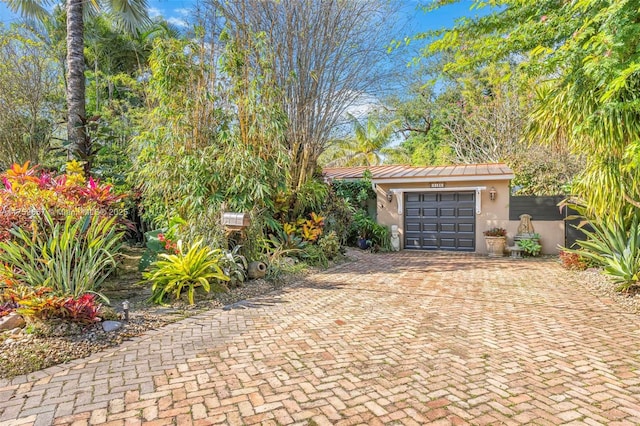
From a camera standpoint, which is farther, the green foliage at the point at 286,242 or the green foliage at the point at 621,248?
the green foliage at the point at 286,242

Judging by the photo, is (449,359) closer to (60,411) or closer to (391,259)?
(60,411)

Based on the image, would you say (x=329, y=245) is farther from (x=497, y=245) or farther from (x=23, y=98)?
(x=23, y=98)

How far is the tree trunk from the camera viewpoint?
8117 millimetres

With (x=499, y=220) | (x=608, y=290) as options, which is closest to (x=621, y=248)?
(x=608, y=290)

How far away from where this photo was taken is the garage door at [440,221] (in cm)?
1210

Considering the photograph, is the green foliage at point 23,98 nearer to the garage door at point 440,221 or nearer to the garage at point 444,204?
the garage at point 444,204

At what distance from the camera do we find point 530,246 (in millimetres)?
10742

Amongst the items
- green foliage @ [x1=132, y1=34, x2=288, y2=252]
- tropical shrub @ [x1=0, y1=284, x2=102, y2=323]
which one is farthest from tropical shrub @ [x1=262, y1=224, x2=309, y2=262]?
tropical shrub @ [x1=0, y1=284, x2=102, y2=323]

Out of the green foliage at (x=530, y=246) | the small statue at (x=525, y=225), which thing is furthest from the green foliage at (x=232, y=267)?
the small statue at (x=525, y=225)

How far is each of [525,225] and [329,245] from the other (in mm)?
6222

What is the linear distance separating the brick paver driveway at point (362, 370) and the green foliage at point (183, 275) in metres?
0.75

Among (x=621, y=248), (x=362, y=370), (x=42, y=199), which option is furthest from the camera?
(x=621, y=248)

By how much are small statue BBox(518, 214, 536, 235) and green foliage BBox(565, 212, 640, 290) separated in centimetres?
383

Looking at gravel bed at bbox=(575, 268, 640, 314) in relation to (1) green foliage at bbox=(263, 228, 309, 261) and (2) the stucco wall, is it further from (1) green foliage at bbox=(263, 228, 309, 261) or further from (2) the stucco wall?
(1) green foliage at bbox=(263, 228, 309, 261)
